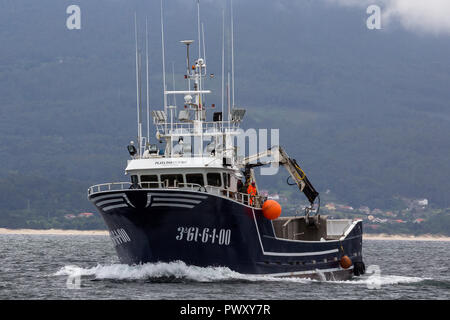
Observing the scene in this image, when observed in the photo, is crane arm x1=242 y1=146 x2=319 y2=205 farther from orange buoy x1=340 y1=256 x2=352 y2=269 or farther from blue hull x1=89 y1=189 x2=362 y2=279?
blue hull x1=89 y1=189 x2=362 y2=279

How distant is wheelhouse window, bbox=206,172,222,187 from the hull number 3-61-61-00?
3.15m

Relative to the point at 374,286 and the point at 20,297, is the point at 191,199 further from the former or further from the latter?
the point at 374,286

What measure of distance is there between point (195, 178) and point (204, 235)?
3.62 m

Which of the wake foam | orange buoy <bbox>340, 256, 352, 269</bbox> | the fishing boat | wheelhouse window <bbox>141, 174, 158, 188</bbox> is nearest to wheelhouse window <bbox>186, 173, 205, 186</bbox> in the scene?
the fishing boat

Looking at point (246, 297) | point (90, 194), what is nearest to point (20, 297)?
point (90, 194)

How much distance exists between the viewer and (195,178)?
45.2 metres

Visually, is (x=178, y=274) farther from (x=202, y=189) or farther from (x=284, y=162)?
(x=284, y=162)

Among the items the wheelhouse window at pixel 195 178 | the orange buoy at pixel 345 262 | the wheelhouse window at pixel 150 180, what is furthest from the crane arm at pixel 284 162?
the wheelhouse window at pixel 150 180

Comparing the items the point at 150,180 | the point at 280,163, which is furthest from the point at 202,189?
the point at 280,163

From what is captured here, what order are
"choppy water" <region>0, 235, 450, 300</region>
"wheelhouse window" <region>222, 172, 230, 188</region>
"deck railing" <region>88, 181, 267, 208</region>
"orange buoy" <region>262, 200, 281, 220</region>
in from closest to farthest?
1. "choppy water" <region>0, 235, 450, 300</region>
2. "deck railing" <region>88, 181, 267, 208</region>
3. "orange buoy" <region>262, 200, 281, 220</region>
4. "wheelhouse window" <region>222, 172, 230, 188</region>

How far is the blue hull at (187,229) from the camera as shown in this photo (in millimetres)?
41938

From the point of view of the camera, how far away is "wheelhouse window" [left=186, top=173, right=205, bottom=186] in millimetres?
45219

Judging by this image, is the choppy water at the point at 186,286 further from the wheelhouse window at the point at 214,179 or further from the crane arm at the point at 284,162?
the crane arm at the point at 284,162

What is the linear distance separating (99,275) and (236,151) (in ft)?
30.8
